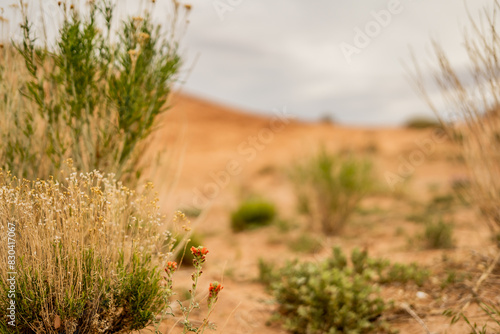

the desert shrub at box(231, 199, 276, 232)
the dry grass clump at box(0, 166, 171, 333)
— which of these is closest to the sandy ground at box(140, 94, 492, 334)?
the desert shrub at box(231, 199, 276, 232)

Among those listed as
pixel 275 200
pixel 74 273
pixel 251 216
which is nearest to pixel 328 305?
pixel 74 273

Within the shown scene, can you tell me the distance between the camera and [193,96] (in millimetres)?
38812

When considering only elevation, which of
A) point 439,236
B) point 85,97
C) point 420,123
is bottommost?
point 420,123

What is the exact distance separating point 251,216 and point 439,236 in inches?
155

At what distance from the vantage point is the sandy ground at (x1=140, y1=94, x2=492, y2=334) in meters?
3.15

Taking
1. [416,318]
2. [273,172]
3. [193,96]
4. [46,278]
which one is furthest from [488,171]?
[193,96]

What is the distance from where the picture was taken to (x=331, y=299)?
9.70 feet

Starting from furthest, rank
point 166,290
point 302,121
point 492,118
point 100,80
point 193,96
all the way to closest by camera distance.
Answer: point 193,96
point 302,121
point 492,118
point 100,80
point 166,290

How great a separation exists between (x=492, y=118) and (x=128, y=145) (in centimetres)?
298

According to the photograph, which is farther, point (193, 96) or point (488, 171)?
point (193, 96)

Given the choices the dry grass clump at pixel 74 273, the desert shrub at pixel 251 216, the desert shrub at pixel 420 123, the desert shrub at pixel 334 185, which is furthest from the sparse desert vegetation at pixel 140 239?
the desert shrub at pixel 420 123

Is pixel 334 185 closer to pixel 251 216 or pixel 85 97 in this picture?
pixel 251 216

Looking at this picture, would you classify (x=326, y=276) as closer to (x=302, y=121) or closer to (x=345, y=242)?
(x=345, y=242)

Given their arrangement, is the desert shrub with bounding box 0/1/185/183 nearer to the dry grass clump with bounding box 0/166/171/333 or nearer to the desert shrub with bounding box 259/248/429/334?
the dry grass clump with bounding box 0/166/171/333
